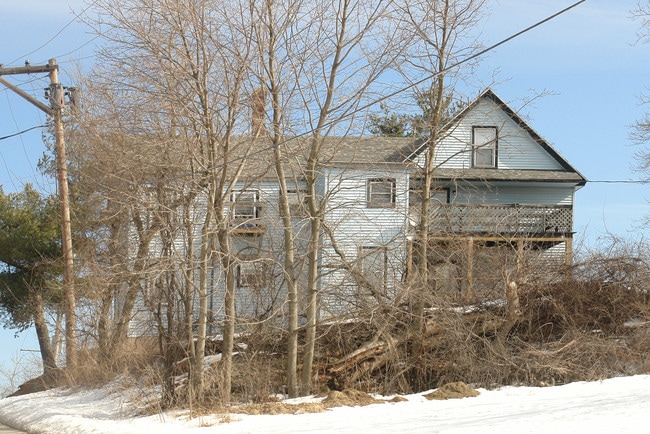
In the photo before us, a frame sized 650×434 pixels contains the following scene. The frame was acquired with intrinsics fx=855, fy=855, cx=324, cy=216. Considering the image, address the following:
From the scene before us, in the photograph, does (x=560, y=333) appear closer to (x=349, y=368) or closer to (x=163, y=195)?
(x=349, y=368)

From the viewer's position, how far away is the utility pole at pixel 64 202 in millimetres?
21703

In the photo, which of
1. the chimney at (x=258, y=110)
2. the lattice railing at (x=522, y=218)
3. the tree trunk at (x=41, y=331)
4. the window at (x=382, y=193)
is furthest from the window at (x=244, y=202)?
the lattice railing at (x=522, y=218)

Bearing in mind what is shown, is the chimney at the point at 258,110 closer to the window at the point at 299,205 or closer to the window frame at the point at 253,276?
the window at the point at 299,205

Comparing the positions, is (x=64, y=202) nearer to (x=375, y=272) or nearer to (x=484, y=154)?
(x=375, y=272)

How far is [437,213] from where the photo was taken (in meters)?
22.5

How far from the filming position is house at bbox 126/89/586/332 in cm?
2017

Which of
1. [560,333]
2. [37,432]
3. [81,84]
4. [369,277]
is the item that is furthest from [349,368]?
[81,84]

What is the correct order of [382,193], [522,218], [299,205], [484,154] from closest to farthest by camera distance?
[299,205] → [382,193] → [522,218] → [484,154]

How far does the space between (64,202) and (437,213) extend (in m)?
9.63

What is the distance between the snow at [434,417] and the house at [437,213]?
3655 millimetres

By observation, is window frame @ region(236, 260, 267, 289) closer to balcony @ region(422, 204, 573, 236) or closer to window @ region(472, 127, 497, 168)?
balcony @ region(422, 204, 573, 236)

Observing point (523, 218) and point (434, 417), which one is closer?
point (434, 417)

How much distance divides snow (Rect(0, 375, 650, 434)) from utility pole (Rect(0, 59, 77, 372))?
8.80 feet

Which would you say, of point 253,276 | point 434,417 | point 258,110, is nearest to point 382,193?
point 258,110
